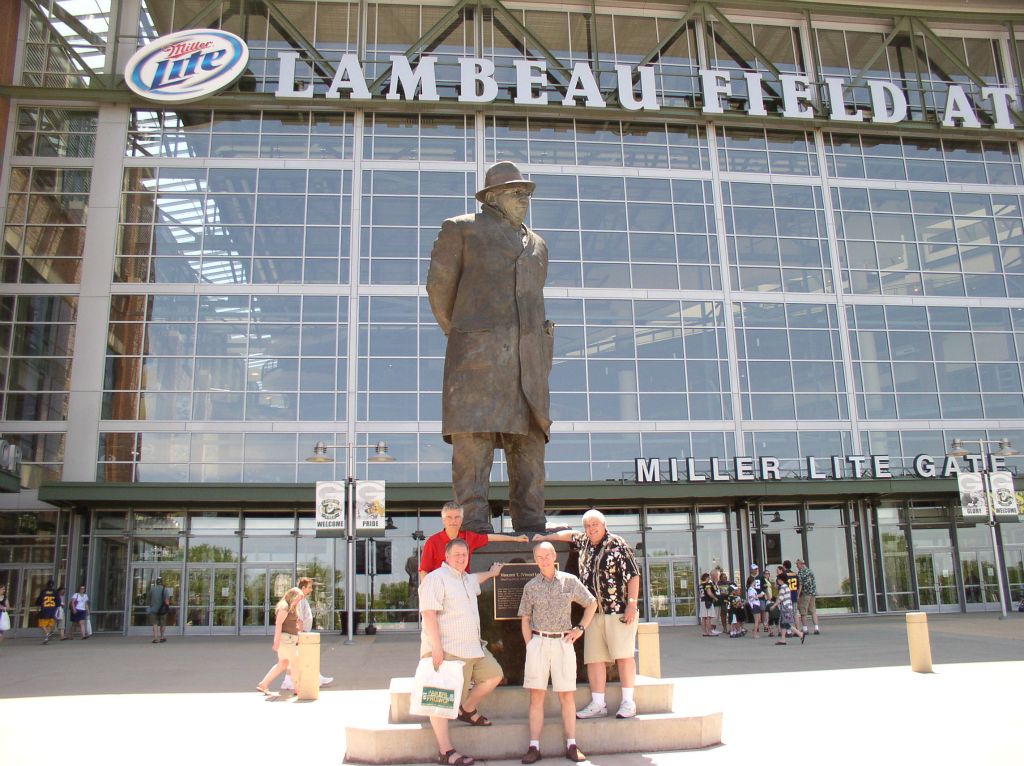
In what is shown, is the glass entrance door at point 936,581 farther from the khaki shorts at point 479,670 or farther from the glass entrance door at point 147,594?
the khaki shorts at point 479,670

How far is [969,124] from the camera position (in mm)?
33125

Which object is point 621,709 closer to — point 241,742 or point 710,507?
point 241,742

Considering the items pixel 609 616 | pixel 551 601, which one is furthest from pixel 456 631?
pixel 609 616

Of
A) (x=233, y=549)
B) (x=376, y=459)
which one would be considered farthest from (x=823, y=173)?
(x=233, y=549)

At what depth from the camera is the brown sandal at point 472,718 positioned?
21.3ft

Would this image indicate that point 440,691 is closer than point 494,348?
Yes

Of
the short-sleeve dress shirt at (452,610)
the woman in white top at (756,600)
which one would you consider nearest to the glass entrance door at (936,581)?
the woman in white top at (756,600)

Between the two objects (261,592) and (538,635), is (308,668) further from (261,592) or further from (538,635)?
(261,592)

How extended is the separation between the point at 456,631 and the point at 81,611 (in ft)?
75.5

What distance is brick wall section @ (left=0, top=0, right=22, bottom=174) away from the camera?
29891 mm

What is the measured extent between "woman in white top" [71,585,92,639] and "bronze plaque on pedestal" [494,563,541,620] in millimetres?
22505

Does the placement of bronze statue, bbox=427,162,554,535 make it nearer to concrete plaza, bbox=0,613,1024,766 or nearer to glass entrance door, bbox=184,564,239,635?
concrete plaza, bbox=0,613,1024,766

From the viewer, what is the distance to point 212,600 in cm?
2805

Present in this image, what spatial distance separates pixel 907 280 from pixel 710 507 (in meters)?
11.3
